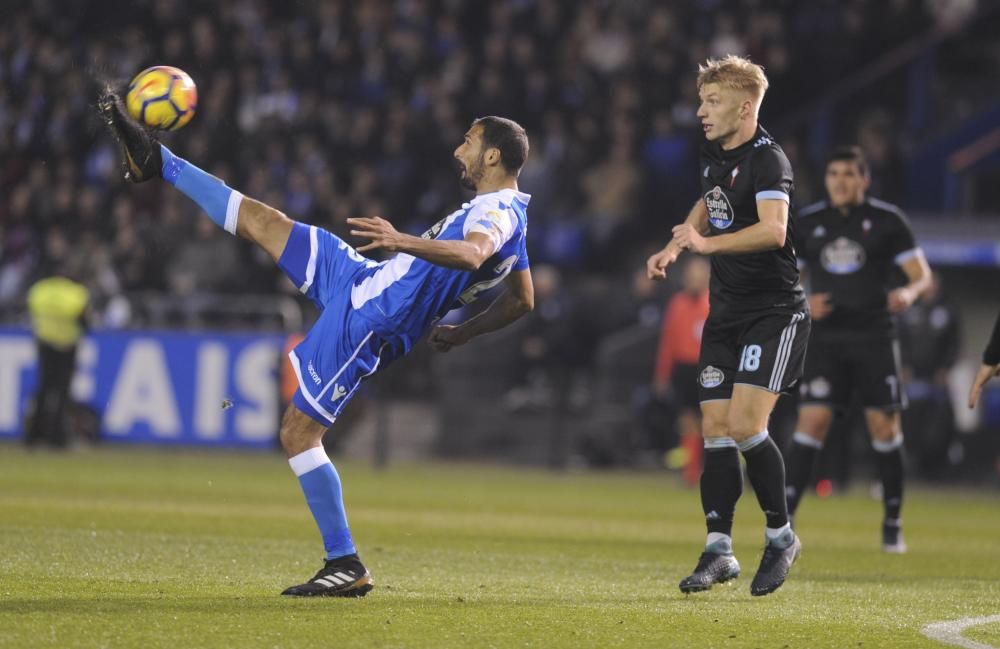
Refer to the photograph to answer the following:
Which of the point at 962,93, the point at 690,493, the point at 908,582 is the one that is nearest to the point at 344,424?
the point at 690,493

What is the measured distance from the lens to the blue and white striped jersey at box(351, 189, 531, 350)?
23.1 ft

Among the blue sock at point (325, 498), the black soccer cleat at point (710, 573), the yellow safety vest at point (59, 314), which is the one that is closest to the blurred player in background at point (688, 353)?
the yellow safety vest at point (59, 314)

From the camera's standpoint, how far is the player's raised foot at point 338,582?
6934 millimetres

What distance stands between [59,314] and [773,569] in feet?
41.6

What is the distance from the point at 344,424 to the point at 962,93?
29.0ft

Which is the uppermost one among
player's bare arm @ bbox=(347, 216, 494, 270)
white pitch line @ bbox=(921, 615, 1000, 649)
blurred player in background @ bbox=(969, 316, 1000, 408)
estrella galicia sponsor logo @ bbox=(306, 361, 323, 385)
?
player's bare arm @ bbox=(347, 216, 494, 270)

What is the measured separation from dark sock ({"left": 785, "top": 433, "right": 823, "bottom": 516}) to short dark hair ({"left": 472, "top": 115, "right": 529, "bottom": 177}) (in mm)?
3904

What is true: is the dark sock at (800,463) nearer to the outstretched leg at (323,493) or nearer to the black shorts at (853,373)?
the black shorts at (853,373)

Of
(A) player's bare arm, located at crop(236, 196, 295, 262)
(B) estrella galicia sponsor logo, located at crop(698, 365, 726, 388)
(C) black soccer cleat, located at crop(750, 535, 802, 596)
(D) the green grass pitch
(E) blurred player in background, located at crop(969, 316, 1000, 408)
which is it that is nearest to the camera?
(D) the green grass pitch

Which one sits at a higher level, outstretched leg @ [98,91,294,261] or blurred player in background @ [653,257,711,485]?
outstretched leg @ [98,91,294,261]

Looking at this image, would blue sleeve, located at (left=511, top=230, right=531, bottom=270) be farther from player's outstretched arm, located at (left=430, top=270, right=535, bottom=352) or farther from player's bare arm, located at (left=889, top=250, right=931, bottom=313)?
player's bare arm, located at (left=889, top=250, right=931, bottom=313)

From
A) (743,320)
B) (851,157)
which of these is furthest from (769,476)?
(851,157)

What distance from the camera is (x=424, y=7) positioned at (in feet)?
78.7

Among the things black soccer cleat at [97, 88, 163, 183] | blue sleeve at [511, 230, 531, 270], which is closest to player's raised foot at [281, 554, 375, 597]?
blue sleeve at [511, 230, 531, 270]
